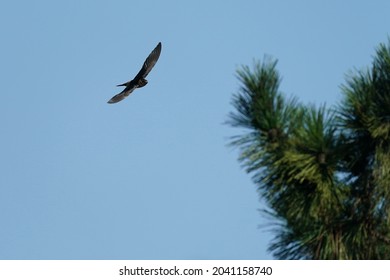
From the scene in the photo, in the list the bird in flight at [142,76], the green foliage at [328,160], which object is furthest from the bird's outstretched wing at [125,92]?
the green foliage at [328,160]

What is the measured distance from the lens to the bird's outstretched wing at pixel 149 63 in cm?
652

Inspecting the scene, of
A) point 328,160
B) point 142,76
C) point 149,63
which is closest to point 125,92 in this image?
point 142,76

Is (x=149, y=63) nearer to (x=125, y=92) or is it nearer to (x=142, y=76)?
(x=142, y=76)

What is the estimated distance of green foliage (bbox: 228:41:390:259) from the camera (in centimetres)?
427

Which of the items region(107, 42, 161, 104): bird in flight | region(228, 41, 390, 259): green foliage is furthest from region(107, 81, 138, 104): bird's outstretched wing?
region(228, 41, 390, 259): green foliage

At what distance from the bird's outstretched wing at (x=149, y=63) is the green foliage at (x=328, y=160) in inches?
78.8

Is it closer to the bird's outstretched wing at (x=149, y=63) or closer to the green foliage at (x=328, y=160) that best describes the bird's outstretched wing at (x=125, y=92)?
the bird's outstretched wing at (x=149, y=63)

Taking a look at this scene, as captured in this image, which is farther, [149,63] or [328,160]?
[149,63]

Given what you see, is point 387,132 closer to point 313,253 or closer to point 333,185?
point 333,185

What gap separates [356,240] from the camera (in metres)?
4.40

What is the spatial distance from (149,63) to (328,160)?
253cm

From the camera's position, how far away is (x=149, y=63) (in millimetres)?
6539

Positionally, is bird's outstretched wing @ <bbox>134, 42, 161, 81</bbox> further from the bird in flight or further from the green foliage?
the green foliage

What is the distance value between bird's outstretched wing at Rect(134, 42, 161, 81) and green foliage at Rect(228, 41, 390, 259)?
6.56ft
